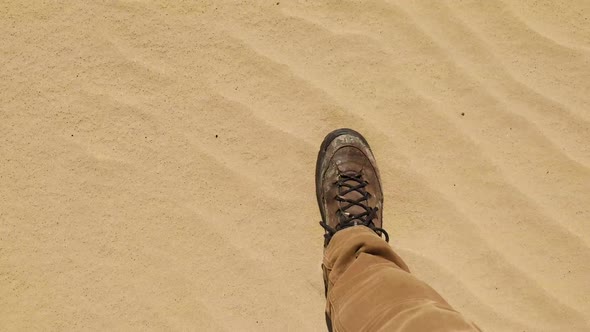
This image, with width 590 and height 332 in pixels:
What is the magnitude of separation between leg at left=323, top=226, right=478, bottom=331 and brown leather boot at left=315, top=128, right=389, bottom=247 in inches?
6.8

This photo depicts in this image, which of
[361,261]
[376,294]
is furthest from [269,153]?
[376,294]

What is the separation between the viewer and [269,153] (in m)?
2.17

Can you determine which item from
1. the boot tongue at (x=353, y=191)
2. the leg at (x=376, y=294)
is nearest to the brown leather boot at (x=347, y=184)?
the boot tongue at (x=353, y=191)

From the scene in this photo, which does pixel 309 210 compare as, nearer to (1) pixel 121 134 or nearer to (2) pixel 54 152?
(1) pixel 121 134

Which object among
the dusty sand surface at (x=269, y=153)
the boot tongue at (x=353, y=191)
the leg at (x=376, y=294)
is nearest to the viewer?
the leg at (x=376, y=294)

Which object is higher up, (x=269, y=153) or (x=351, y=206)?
(x=269, y=153)

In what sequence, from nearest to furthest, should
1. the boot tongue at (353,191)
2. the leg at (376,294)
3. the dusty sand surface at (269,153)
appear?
1. the leg at (376,294)
2. the dusty sand surface at (269,153)
3. the boot tongue at (353,191)

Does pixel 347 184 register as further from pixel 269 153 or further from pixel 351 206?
pixel 269 153

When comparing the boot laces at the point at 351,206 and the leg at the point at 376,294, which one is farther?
the boot laces at the point at 351,206

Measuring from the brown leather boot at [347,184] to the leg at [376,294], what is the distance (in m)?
0.17

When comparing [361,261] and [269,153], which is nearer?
[361,261]

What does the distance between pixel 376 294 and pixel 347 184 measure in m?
0.68

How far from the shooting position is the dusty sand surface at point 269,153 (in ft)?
6.86

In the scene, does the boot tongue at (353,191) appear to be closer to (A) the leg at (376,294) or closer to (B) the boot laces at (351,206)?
(B) the boot laces at (351,206)
